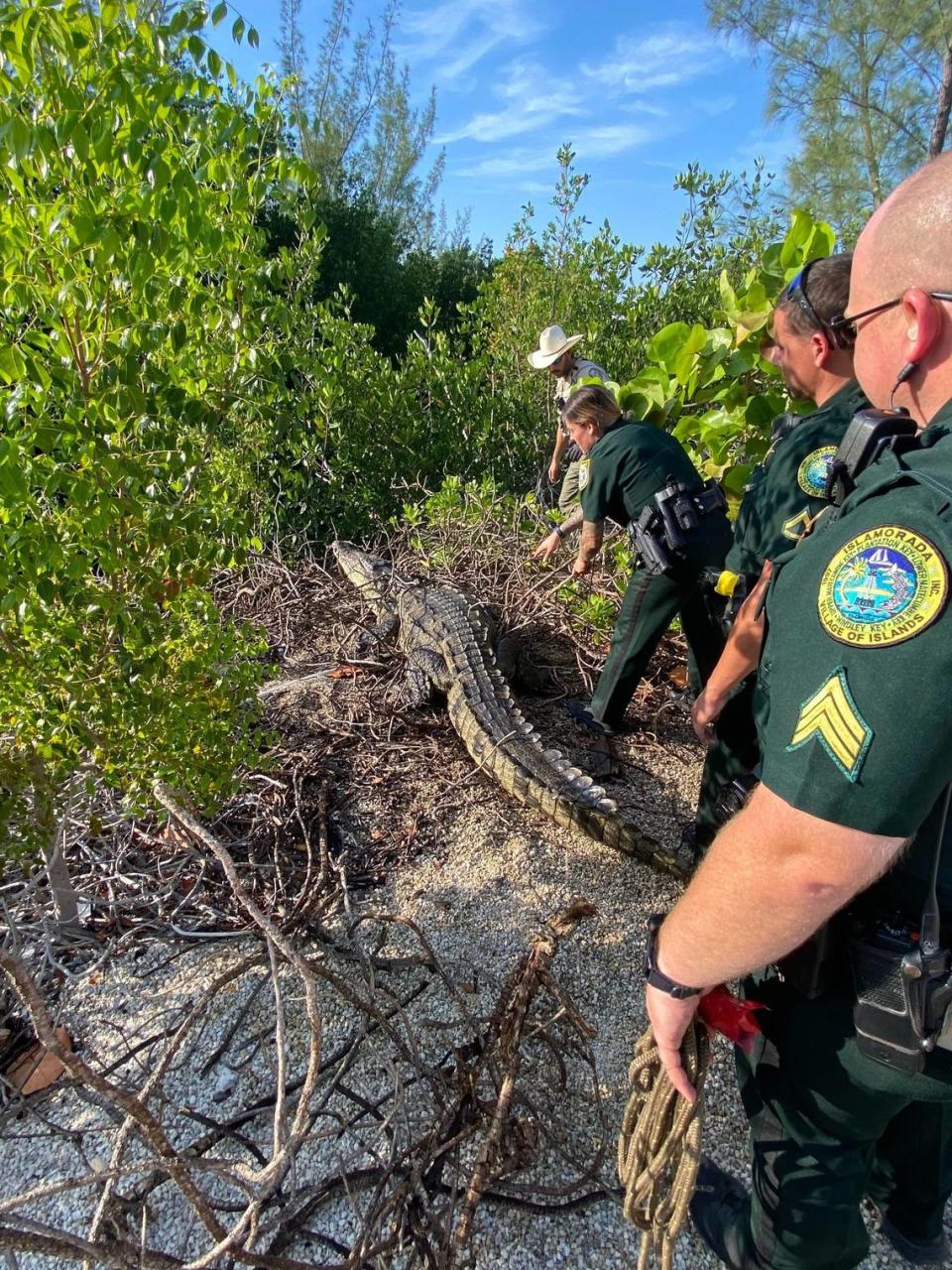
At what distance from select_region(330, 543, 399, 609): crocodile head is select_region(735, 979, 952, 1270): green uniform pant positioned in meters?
4.04

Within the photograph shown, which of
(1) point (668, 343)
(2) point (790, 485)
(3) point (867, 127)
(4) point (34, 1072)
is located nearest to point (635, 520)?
(1) point (668, 343)

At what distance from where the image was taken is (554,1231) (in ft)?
5.28

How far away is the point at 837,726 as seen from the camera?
34.6 inches

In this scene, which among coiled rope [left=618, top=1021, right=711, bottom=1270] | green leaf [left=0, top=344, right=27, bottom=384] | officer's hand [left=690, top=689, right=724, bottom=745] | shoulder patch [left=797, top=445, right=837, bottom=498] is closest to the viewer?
green leaf [left=0, top=344, right=27, bottom=384]

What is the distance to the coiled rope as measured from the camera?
1.25m

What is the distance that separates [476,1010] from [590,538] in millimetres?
2444

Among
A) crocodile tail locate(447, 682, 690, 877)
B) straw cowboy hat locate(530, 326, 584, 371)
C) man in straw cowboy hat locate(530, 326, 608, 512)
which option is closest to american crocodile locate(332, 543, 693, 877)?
crocodile tail locate(447, 682, 690, 877)

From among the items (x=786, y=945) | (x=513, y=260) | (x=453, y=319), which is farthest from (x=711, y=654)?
(x=453, y=319)

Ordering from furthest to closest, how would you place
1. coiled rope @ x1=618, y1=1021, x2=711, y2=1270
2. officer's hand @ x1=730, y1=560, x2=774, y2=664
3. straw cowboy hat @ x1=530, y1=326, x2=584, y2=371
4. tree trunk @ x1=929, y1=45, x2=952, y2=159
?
tree trunk @ x1=929, y1=45, x2=952, y2=159, straw cowboy hat @ x1=530, y1=326, x2=584, y2=371, officer's hand @ x1=730, y1=560, x2=774, y2=664, coiled rope @ x1=618, y1=1021, x2=711, y2=1270

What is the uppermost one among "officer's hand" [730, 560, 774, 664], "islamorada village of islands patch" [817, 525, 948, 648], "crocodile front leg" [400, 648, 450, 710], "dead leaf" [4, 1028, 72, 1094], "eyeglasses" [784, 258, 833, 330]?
"eyeglasses" [784, 258, 833, 330]

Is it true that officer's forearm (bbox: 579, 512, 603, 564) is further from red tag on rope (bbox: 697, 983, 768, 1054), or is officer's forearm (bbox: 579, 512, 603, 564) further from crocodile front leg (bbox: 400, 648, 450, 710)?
red tag on rope (bbox: 697, 983, 768, 1054)

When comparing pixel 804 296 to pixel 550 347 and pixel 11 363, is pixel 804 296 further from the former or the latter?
pixel 550 347

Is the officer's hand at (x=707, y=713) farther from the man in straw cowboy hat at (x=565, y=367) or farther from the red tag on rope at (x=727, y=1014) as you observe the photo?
the man in straw cowboy hat at (x=565, y=367)

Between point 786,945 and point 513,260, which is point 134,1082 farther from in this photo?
point 513,260
